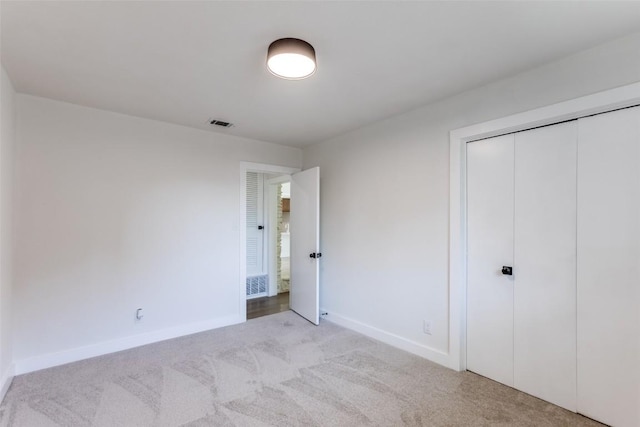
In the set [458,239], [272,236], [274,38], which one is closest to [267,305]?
[272,236]

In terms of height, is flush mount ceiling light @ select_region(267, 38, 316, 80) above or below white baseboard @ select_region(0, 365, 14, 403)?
above

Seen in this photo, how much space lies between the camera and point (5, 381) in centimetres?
218

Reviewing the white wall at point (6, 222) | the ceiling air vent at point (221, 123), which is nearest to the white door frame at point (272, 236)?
the ceiling air vent at point (221, 123)

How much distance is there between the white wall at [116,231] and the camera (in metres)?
2.57

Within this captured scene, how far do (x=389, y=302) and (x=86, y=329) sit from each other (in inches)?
117

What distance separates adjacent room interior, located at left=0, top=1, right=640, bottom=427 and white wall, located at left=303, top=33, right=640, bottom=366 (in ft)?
0.07

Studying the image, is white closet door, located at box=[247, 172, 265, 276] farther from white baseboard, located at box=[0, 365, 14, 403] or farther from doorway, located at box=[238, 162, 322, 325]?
white baseboard, located at box=[0, 365, 14, 403]

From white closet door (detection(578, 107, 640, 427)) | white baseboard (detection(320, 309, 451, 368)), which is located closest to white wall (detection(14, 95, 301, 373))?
white baseboard (detection(320, 309, 451, 368))

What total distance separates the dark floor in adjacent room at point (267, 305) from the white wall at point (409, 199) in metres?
0.86

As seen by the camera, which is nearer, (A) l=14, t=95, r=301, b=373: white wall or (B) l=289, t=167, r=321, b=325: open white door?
(A) l=14, t=95, r=301, b=373: white wall

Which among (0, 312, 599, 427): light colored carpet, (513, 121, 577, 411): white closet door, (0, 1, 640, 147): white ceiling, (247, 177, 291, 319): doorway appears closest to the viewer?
(0, 1, 640, 147): white ceiling

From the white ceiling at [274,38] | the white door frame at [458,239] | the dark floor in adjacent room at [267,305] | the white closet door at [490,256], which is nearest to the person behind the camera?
the white ceiling at [274,38]

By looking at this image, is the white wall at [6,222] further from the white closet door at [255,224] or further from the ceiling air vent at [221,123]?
the white closet door at [255,224]

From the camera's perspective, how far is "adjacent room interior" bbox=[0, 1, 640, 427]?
1.75 metres
